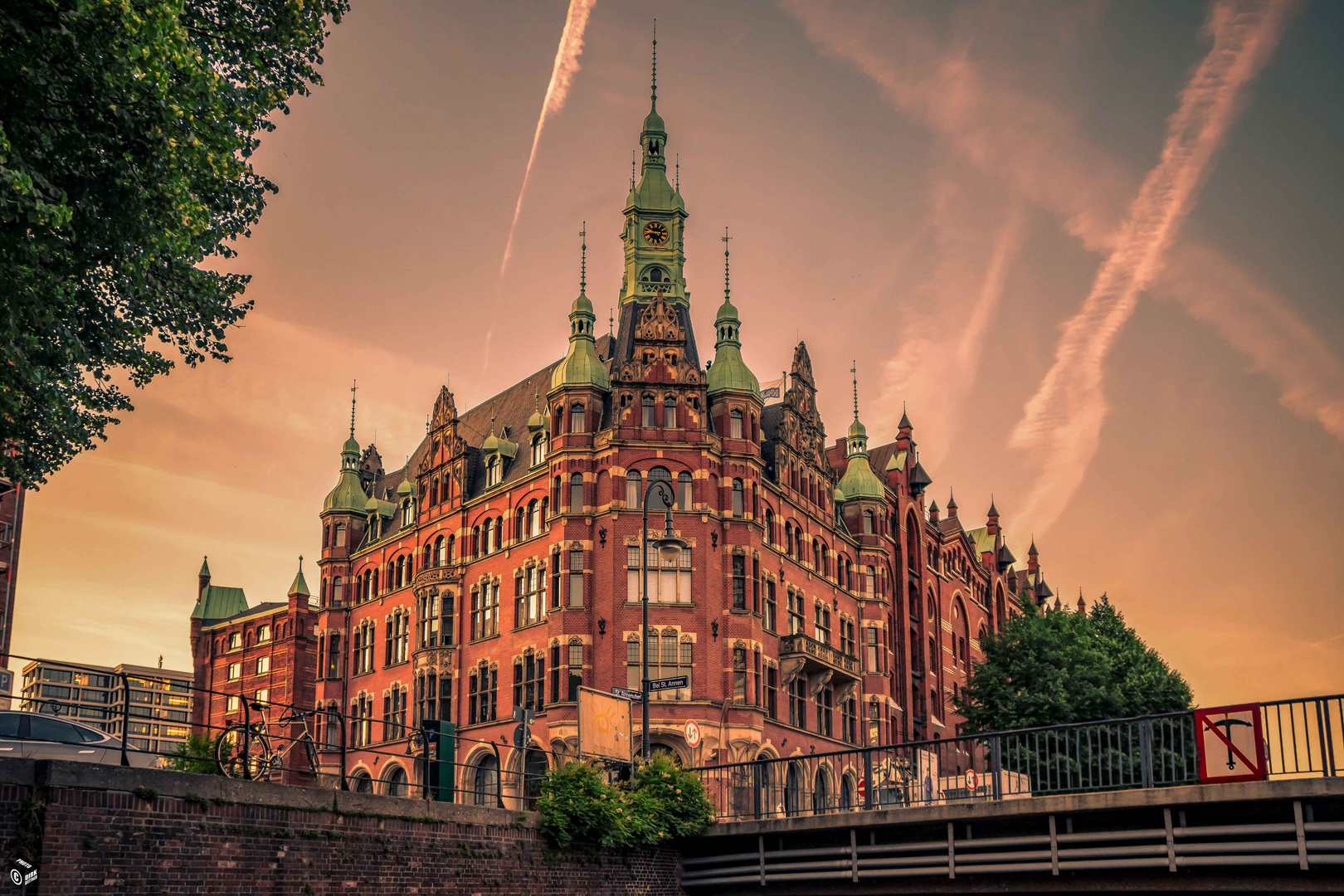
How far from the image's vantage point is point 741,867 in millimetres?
27562

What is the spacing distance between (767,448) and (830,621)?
31.0 feet

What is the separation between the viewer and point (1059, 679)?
57031mm

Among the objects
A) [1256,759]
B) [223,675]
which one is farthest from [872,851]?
[223,675]

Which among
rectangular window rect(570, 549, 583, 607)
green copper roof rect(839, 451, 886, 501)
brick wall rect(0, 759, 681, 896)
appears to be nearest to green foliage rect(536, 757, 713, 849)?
brick wall rect(0, 759, 681, 896)

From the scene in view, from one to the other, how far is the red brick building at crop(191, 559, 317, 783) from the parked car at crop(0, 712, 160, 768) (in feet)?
155

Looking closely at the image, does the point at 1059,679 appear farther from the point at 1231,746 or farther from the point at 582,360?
the point at 1231,746

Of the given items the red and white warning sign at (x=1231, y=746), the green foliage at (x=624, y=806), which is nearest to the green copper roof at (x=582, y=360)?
the green foliage at (x=624, y=806)

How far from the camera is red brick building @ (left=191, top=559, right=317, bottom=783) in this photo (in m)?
79.1

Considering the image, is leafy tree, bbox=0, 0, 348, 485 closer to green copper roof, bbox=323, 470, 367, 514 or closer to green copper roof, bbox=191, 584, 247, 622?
green copper roof, bbox=323, 470, 367, 514

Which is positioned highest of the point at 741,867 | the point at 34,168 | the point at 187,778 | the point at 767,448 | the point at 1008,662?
the point at 767,448

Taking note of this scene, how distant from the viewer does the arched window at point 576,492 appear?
5616cm

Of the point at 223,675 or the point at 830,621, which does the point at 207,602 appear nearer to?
the point at 223,675

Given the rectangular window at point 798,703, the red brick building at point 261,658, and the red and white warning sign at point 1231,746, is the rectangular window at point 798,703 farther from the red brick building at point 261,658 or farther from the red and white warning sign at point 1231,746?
the red and white warning sign at point 1231,746

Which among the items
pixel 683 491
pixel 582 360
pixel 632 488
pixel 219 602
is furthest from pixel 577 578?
pixel 219 602
